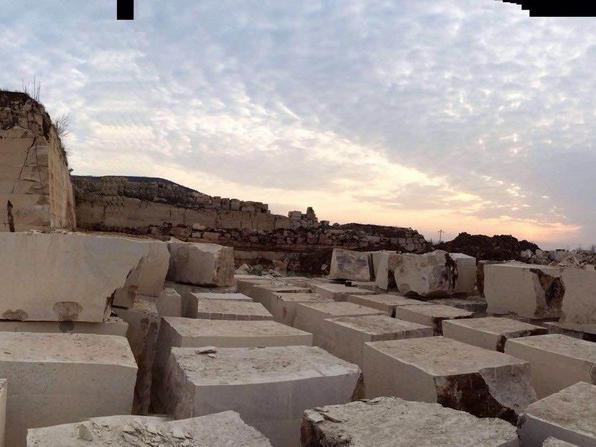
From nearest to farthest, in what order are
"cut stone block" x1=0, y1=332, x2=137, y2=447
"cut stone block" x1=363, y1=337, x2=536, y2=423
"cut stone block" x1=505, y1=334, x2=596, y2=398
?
"cut stone block" x1=0, y1=332, x2=137, y2=447 < "cut stone block" x1=363, y1=337, x2=536, y2=423 < "cut stone block" x1=505, y1=334, x2=596, y2=398

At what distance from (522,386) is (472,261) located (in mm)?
3219

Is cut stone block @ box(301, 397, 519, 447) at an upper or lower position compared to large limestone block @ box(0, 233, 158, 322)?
lower

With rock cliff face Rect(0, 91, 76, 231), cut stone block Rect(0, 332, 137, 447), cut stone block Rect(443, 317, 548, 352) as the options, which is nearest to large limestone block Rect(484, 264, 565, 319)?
cut stone block Rect(443, 317, 548, 352)

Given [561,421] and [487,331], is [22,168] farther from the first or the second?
[561,421]

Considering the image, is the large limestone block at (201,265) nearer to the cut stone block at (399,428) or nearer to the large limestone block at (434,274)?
the large limestone block at (434,274)

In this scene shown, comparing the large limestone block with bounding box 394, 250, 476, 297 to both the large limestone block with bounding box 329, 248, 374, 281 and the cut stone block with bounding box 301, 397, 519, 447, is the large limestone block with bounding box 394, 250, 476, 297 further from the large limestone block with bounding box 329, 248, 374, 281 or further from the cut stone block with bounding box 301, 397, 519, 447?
the cut stone block with bounding box 301, 397, 519, 447

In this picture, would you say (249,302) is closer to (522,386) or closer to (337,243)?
(522,386)

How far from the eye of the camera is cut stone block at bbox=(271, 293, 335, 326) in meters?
3.94

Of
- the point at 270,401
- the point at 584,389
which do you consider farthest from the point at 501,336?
the point at 270,401

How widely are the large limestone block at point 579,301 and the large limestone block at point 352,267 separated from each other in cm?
272

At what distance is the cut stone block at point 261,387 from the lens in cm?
178

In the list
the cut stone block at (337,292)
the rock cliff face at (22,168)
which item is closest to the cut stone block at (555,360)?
the cut stone block at (337,292)

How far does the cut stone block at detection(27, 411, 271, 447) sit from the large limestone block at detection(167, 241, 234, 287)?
3.01 m

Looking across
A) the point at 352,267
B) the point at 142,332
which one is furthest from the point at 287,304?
the point at 352,267
